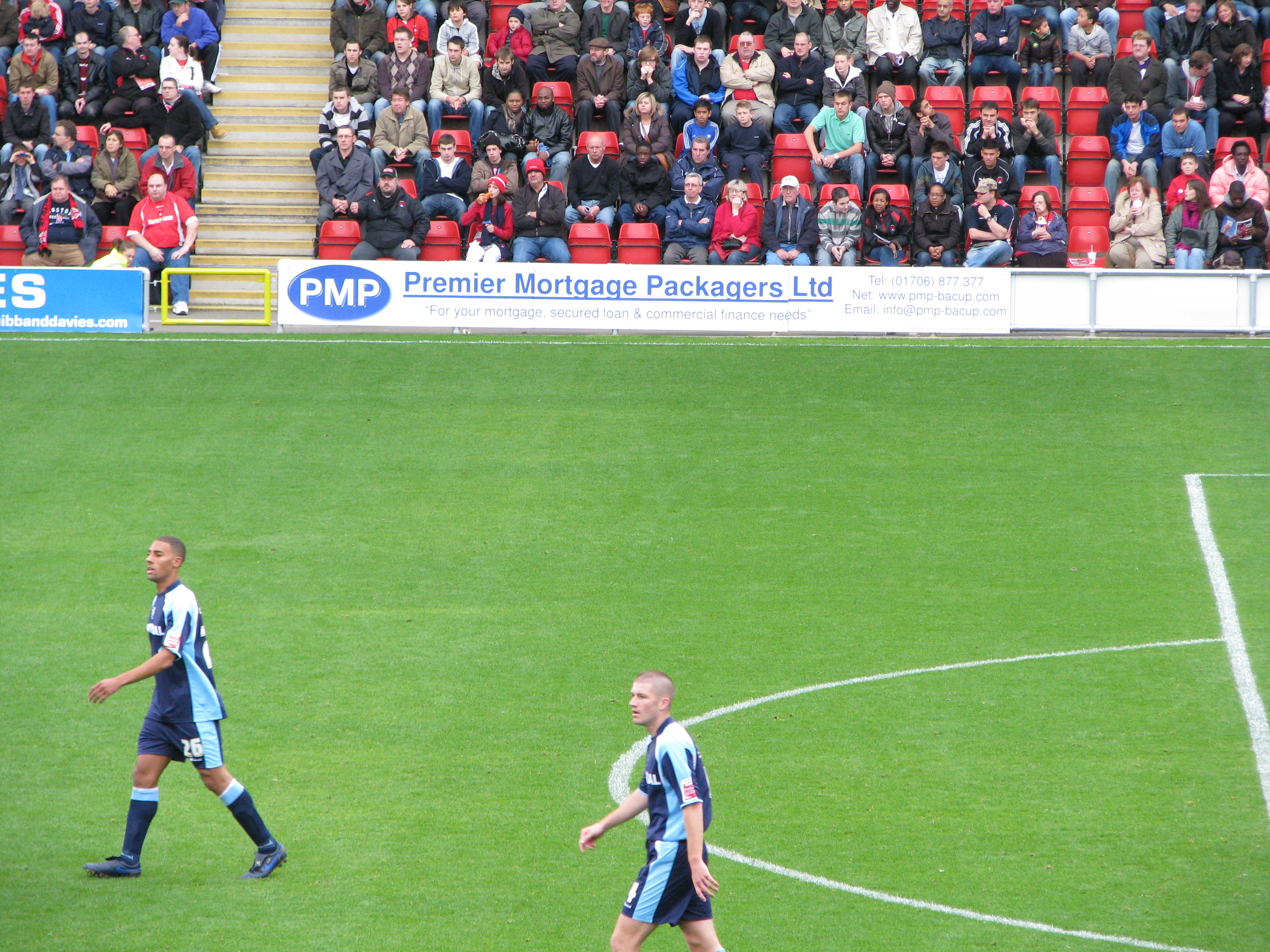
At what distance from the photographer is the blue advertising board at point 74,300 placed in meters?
22.0

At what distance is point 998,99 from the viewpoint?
25.9 metres

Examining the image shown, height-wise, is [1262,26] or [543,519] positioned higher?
[1262,26]

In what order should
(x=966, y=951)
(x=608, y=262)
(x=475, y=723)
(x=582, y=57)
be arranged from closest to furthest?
(x=966, y=951), (x=475, y=723), (x=608, y=262), (x=582, y=57)

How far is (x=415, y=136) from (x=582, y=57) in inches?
121

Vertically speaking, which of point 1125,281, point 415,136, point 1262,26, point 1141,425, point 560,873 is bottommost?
point 560,873

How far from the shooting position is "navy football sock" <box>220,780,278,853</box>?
8.76m

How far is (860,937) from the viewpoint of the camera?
8398mm

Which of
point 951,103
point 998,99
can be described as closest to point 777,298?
point 951,103

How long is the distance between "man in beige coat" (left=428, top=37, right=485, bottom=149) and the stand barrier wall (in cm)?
447

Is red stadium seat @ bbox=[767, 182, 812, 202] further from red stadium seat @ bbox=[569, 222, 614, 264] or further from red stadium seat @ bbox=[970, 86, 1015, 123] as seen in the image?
red stadium seat @ bbox=[970, 86, 1015, 123]

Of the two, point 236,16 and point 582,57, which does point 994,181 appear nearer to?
point 582,57

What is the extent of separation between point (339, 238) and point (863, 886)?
17.6 metres

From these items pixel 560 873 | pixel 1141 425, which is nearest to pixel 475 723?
pixel 560 873

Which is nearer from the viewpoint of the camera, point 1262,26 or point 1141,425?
point 1141,425
